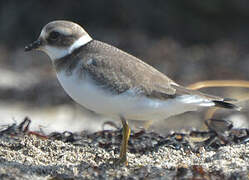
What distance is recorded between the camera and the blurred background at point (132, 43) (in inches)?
348

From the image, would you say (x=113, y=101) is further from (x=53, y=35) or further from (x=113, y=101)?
(x=53, y=35)

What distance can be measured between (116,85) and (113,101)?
124 millimetres

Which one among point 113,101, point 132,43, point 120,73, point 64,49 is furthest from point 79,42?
point 132,43

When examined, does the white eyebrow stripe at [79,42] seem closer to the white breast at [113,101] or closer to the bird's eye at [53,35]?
the bird's eye at [53,35]

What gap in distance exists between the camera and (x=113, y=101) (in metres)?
3.95

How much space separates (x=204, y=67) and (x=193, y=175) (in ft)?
20.4

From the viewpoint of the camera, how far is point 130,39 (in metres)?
10.7

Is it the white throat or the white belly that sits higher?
the white throat

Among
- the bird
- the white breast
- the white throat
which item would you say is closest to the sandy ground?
the bird

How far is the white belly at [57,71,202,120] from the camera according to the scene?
13.0 ft

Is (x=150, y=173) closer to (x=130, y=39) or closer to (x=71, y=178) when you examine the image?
(x=71, y=178)

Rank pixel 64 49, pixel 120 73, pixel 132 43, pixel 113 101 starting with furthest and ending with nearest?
1. pixel 132 43
2. pixel 64 49
3. pixel 120 73
4. pixel 113 101

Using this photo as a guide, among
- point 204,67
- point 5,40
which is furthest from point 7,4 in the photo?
point 204,67

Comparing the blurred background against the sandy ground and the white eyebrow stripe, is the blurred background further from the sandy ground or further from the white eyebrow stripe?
the white eyebrow stripe
